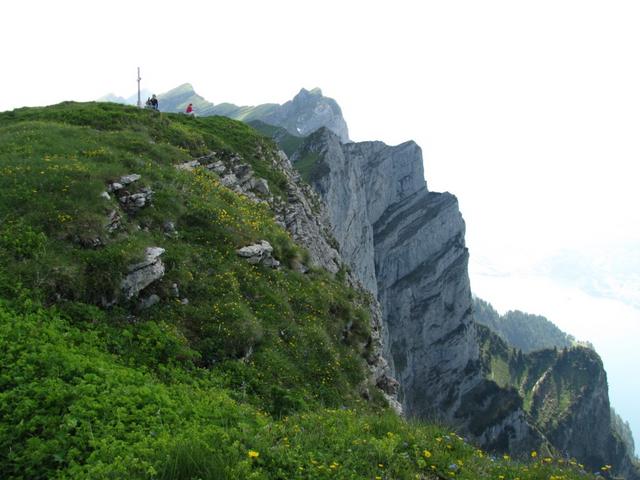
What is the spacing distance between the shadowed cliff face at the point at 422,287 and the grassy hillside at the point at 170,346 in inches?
4216

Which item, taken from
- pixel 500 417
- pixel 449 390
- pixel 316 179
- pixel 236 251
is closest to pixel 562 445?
pixel 500 417

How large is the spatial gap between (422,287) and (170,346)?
149 meters

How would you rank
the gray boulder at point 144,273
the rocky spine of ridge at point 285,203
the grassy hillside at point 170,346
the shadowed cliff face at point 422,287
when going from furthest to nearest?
the shadowed cliff face at point 422,287, the rocky spine of ridge at point 285,203, the gray boulder at point 144,273, the grassy hillside at point 170,346

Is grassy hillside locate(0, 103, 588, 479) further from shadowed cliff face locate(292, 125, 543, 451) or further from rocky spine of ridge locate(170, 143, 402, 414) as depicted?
shadowed cliff face locate(292, 125, 543, 451)

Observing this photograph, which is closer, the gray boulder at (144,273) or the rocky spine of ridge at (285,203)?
the gray boulder at (144,273)

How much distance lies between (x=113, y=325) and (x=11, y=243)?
4.42m

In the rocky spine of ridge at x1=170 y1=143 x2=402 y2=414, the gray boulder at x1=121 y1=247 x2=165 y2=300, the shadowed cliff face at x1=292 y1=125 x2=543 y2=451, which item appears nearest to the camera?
the gray boulder at x1=121 y1=247 x2=165 y2=300

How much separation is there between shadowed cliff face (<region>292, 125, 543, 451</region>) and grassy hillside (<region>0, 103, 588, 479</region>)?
10709 centimetres

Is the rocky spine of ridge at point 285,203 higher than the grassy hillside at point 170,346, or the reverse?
the rocky spine of ridge at point 285,203

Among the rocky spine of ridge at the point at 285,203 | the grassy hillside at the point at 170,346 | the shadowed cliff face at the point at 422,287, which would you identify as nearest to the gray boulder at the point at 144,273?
the grassy hillside at the point at 170,346

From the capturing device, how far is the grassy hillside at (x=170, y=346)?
333 inches

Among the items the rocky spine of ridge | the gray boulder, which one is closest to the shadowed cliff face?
the rocky spine of ridge

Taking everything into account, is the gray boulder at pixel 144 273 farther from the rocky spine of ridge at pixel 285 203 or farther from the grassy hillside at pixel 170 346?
the rocky spine of ridge at pixel 285 203

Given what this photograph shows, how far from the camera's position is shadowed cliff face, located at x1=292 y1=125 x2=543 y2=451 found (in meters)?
143
